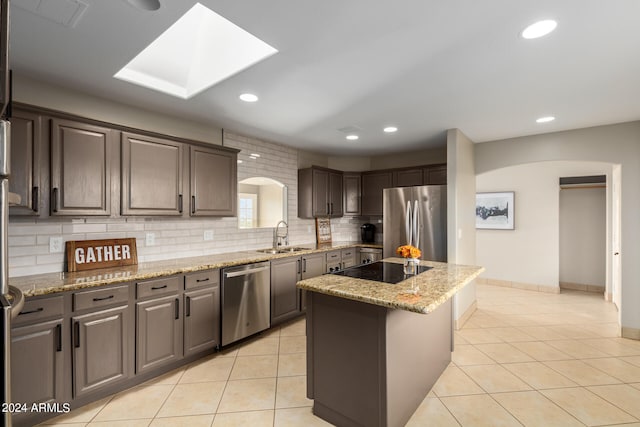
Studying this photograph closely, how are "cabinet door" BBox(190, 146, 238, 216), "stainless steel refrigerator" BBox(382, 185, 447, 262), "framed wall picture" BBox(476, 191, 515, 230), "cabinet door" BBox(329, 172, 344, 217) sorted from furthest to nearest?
"framed wall picture" BBox(476, 191, 515, 230)
"cabinet door" BBox(329, 172, 344, 217)
"stainless steel refrigerator" BBox(382, 185, 447, 262)
"cabinet door" BBox(190, 146, 238, 216)

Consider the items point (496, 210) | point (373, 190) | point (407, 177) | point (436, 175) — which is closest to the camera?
point (436, 175)

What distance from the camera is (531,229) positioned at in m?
5.49

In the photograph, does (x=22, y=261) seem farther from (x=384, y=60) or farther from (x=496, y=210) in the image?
(x=496, y=210)

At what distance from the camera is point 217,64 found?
2385 mm

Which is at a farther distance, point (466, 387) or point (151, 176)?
point (151, 176)

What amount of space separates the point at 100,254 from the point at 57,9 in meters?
1.95

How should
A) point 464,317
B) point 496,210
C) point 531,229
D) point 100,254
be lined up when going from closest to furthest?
point 100,254, point 464,317, point 531,229, point 496,210

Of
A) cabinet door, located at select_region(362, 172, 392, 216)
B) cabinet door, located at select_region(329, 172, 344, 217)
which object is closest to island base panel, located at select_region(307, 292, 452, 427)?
cabinet door, located at select_region(329, 172, 344, 217)

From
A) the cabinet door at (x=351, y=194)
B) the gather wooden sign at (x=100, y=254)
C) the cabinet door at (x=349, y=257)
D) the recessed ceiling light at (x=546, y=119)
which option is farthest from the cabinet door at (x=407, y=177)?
the gather wooden sign at (x=100, y=254)

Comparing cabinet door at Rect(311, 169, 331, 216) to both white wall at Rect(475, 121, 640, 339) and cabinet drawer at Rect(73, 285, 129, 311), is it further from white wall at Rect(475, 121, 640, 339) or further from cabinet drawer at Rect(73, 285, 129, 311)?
white wall at Rect(475, 121, 640, 339)

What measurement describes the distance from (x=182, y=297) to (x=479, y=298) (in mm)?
4591

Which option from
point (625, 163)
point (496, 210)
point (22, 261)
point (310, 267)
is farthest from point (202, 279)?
point (496, 210)

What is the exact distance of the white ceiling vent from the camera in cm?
151

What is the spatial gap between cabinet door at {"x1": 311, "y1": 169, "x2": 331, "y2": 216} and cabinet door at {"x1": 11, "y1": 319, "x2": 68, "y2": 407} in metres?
3.39
